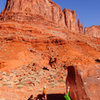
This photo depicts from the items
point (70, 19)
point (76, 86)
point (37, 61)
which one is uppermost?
point (70, 19)

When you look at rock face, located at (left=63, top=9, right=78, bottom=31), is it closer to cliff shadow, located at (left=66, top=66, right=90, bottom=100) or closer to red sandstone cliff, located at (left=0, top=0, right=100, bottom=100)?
red sandstone cliff, located at (left=0, top=0, right=100, bottom=100)

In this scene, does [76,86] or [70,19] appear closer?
[76,86]

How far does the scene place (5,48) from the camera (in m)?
18.7

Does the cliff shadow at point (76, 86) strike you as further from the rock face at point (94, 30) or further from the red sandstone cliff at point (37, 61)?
the rock face at point (94, 30)

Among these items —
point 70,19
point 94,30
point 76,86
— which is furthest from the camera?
point 94,30

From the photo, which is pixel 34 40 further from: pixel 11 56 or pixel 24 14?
pixel 24 14

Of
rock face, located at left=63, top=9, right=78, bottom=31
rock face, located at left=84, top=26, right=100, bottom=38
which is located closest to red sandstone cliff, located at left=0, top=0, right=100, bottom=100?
rock face, located at left=63, top=9, right=78, bottom=31

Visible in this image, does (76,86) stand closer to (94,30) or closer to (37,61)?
(37,61)

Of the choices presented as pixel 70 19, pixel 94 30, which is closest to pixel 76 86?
pixel 70 19

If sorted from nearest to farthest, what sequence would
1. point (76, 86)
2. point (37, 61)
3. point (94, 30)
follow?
point (76, 86) < point (37, 61) < point (94, 30)

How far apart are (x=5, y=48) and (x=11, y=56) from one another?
8.92 ft

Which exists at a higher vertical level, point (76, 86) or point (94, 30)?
point (94, 30)

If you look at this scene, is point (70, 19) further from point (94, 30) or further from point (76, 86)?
point (76, 86)

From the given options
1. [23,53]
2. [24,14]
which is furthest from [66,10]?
[23,53]
